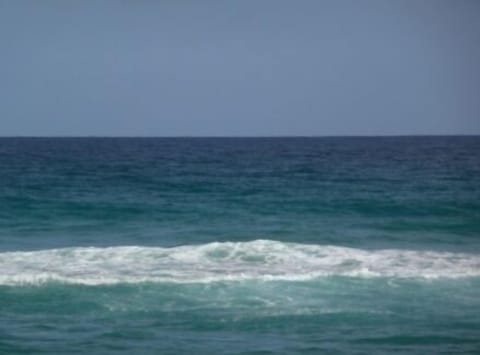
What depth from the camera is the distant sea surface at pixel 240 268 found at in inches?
536

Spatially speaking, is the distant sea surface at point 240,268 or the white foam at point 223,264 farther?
the white foam at point 223,264

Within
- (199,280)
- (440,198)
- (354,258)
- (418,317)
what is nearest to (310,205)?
(440,198)

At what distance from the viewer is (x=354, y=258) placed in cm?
2066

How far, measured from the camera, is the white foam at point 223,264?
59.0 feet

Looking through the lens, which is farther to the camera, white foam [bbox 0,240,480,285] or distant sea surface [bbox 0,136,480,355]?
white foam [bbox 0,240,480,285]

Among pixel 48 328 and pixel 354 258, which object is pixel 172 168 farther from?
pixel 48 328

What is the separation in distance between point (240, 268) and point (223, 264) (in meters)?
0.71

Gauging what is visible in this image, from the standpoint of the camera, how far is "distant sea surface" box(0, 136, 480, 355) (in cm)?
1361

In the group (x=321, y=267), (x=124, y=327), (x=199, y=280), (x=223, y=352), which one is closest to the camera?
(x=223, y=352)

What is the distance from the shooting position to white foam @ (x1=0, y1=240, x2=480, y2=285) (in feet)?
59.0

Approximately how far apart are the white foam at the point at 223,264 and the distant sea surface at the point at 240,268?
45 millimetres

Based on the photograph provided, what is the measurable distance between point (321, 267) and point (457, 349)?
6.76 metres

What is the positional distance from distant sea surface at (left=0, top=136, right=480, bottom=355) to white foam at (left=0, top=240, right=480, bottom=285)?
45 millimetres

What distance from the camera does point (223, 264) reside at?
20.0 meters
